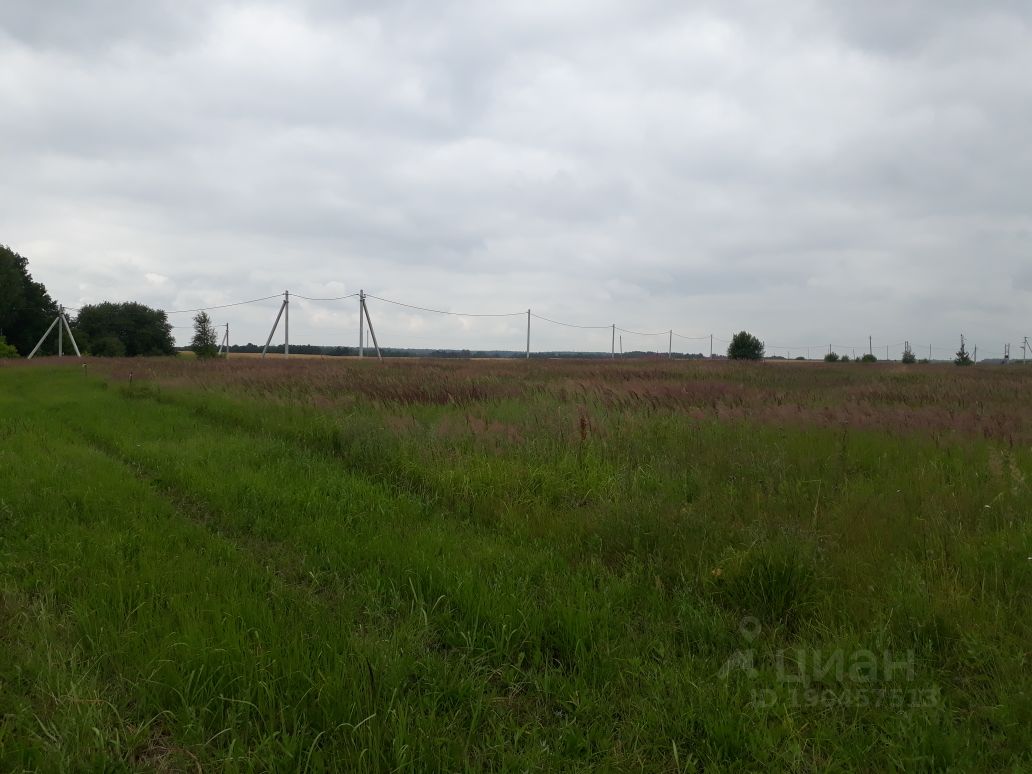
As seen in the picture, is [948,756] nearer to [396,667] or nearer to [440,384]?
→ [396,667]

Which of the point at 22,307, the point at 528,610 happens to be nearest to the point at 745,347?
the point at 528,610

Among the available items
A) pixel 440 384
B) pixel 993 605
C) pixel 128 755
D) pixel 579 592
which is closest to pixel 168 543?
pixel 128 755

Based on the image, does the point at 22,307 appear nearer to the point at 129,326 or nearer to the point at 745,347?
the point at 129,326

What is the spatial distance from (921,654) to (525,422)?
21.6 feet

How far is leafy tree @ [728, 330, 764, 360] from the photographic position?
164ft

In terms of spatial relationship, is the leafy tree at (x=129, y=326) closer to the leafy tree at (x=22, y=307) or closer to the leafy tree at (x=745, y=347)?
the leafy tree at (x=22, y=307)

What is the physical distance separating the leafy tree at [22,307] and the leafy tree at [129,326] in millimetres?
6328

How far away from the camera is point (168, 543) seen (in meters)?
4.41

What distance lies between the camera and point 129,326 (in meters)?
70.7

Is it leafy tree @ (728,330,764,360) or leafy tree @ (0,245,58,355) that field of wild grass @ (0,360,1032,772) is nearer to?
leafy tree @ (728,330,764,360)

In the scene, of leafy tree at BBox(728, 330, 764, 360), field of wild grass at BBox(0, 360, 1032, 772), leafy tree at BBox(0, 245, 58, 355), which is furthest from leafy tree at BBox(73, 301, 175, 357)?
field of wild grass at BBox(0, 360, 1032, 772)

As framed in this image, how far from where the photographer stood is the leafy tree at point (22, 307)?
55219 mm

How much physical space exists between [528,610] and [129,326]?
82.3m

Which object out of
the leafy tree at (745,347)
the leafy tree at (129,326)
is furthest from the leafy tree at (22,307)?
the leafy tree at (745,347)
